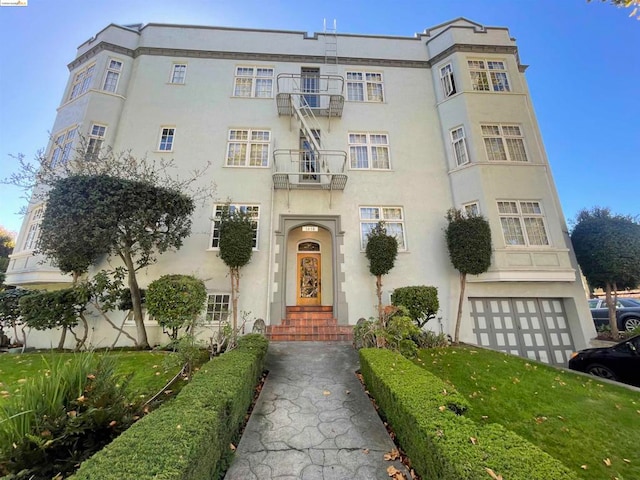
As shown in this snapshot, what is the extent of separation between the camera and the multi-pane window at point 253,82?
12.6 m

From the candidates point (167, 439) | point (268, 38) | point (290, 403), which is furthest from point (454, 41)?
A: point (167, 439)

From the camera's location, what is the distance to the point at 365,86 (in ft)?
42.8

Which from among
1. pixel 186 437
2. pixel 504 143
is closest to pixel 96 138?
pixel 186 437

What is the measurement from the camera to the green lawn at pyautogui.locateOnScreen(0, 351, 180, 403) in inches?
196

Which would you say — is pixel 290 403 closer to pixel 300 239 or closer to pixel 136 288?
pixel 136 288

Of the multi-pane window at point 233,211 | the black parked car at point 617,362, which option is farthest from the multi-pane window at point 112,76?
the black parked car at point 617,362

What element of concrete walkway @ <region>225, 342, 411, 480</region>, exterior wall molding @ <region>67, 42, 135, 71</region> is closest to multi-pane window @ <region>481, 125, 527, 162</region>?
concrete walkway @ <region>225, 342, 411, 480</region>

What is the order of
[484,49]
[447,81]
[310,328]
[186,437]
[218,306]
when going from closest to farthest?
[186,437] → [310,328] → [218,306] → [484,49] → [447,81]

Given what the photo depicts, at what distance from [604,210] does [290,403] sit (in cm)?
1321

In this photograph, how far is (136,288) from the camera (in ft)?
28.3

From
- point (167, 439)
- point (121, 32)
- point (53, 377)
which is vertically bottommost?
point (167, 439)

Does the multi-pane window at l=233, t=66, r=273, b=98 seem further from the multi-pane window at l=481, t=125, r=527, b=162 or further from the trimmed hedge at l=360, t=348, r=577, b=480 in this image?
the trimmed hedge at l=360, t=348, r=577, b=480

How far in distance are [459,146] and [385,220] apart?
4.91 meters

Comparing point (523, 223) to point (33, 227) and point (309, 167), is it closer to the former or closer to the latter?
point (309, 167)
